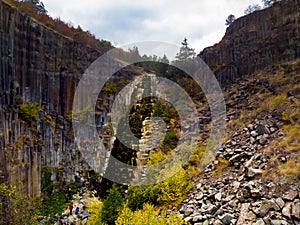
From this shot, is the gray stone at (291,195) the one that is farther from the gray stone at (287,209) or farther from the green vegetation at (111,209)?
the green vegetation at (111,209)

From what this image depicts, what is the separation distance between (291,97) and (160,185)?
10.3 metres

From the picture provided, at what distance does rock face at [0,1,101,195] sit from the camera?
18484 millimetres

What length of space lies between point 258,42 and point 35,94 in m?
20.6

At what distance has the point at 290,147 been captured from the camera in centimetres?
1256

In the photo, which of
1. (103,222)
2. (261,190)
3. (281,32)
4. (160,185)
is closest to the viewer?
(261,190)

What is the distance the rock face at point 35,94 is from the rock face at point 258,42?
1608 centimetres

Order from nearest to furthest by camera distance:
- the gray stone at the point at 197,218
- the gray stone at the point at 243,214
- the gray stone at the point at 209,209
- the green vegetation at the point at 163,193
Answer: the gray stone at the point at 243,214, the gray stone at the point at 197,218, the gray stone at the point at 209,209, the green vegetation at the point at 163,193

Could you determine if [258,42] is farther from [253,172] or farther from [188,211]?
[188,211]

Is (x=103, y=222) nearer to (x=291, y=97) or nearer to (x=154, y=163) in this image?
(x=154, y=163)

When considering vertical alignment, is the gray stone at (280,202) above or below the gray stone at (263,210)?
above

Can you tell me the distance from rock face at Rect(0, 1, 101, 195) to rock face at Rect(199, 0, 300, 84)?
16085mm

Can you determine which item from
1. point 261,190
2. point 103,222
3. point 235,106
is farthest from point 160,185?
point 235,106

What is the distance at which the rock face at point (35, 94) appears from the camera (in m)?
18.5

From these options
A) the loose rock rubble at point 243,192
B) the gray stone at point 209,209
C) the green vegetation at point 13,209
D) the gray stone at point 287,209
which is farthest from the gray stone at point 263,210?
the green vegetation at point 13,209
